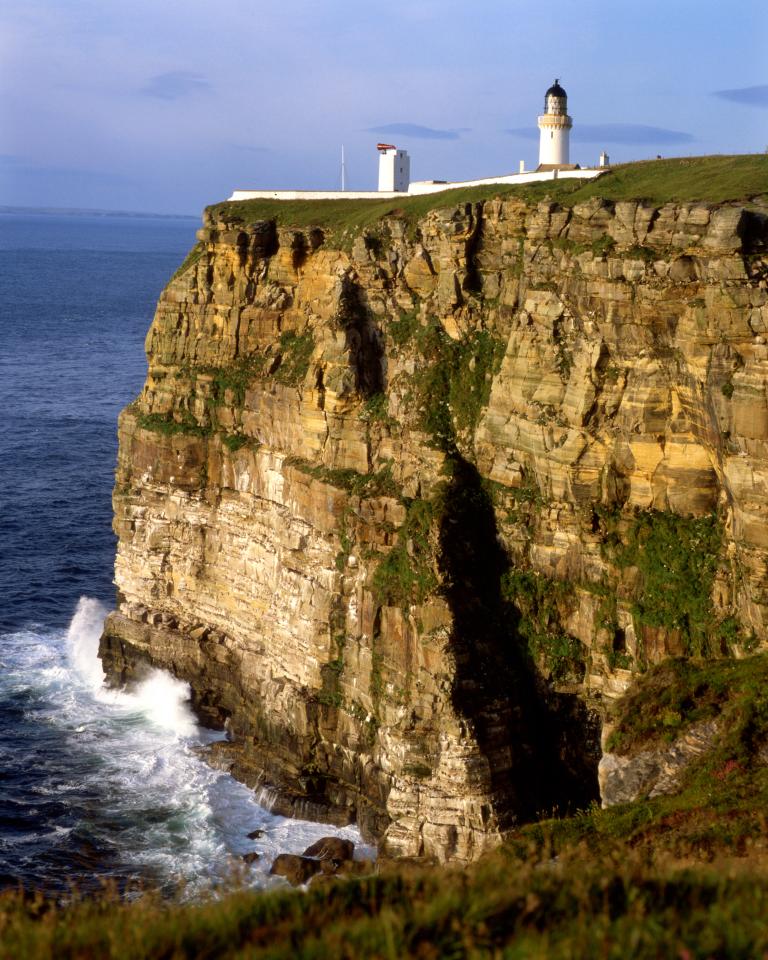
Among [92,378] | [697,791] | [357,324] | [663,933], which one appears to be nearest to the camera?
[663,933]

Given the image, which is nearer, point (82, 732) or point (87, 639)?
point (82, 732)

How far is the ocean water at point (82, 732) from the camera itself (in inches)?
1494

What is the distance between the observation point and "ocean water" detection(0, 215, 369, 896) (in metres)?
37.9

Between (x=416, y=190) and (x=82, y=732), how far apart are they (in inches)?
990

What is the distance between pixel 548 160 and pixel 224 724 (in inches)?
1025

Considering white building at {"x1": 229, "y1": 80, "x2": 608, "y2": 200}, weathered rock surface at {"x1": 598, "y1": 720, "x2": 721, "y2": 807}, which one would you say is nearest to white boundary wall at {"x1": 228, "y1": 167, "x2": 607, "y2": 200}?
white building at {"x1": 229, "y1": 80, "x2": 608, "y2": 200}

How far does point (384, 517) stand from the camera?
129 ft

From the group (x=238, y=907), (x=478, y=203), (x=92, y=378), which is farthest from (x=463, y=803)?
(x=92, y=378)

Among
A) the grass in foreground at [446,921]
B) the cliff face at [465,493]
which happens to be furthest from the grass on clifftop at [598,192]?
the grass in foreground at [446,921]

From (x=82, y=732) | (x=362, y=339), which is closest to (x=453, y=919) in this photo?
(x=362, y=339)

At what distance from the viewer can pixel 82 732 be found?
46.6m

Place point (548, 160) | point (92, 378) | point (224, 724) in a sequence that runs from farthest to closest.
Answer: point (92, 378) < point (548, 160) < point (224, 724)

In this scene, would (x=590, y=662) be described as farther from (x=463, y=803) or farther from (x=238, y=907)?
(x=238, y=907)

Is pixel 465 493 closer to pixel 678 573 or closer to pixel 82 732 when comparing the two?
pixel 678 573
